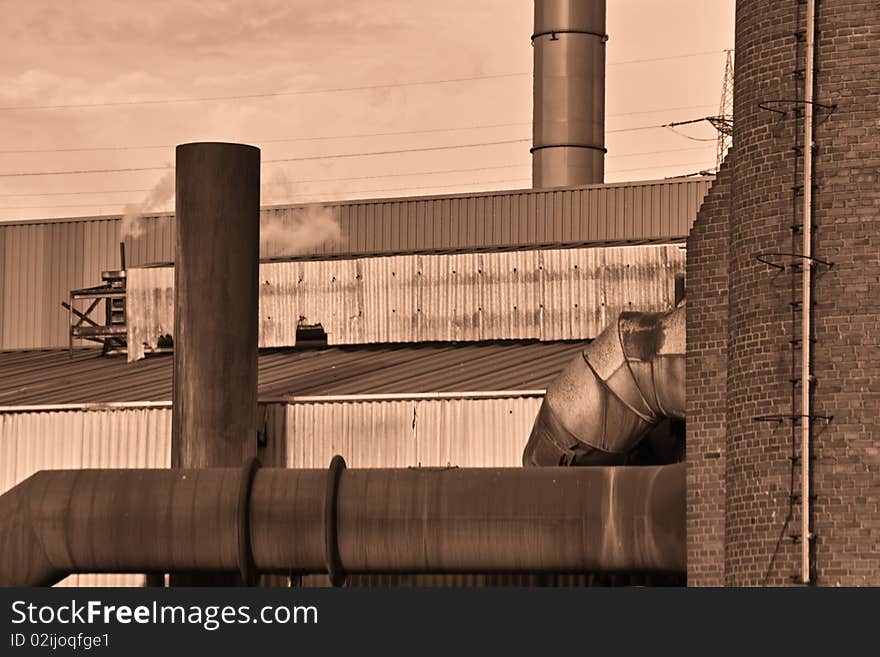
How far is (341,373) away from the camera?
3378 cm

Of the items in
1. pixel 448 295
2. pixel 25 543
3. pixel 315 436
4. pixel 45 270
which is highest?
pixel 45 270

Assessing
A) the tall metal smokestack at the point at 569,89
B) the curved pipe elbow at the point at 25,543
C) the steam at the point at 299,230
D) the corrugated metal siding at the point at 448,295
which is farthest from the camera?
the tall metal smokestack at the point at 569,89

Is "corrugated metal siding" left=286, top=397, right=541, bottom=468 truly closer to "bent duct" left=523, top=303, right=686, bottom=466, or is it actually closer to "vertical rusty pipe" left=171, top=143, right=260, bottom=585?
"vertical rusty pipe" left=171, top=143, right=260, bottom=585

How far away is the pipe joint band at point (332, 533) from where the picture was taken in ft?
83.0

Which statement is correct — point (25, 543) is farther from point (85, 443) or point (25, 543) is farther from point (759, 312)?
point (759, 312)

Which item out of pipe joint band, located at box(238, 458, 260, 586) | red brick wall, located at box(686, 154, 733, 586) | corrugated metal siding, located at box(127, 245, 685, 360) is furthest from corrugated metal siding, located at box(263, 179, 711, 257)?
red brick wall, located at box(686, 154, 733, 586)

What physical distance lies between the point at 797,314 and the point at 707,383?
6.75 feet

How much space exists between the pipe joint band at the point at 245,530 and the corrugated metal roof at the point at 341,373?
5.67m

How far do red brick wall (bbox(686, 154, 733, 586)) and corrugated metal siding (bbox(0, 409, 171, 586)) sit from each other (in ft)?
34.6

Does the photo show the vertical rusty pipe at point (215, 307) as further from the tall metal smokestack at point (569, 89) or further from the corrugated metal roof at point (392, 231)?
the tall metal smokestack at point (569, 89)

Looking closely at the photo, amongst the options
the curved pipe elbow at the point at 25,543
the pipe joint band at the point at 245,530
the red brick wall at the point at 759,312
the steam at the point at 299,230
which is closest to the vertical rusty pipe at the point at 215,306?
the curved pipe elbow at the point at 25,543

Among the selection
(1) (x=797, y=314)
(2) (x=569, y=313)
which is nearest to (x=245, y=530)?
(1) (x=797, y=314)

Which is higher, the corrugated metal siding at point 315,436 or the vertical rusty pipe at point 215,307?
the vertical rusty pipe at point 215,307

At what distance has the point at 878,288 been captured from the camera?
70.9 feet
